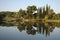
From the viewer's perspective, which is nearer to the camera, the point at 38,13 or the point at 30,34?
the point at 30,34

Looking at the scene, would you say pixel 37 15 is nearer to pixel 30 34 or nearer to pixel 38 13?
pixel 38 13

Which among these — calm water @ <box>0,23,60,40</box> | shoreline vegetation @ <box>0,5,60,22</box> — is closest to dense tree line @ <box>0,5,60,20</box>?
shoreline vegetation @ <box>0,5,60,22</box>

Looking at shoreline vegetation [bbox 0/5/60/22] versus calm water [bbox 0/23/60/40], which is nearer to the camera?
calm water [bbox 0/23/60/40]

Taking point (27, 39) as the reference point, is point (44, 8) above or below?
above

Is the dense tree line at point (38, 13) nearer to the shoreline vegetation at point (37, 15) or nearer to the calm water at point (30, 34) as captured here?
the shoreline vegetation at point (37, 15)

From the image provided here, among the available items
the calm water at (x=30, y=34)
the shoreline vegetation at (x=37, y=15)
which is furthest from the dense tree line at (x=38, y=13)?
the calm water at (x=30, y=34)

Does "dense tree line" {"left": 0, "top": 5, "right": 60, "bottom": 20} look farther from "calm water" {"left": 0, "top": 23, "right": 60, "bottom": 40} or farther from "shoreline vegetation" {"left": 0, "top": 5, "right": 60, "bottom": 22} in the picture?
"calm water" {"left": 0, "top": 23, "right": 60, "bottom": 40}

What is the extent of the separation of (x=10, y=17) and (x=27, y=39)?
11920mm

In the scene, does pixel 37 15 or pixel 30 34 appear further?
pixel 37 15

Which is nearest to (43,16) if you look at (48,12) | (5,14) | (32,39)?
(48,12)

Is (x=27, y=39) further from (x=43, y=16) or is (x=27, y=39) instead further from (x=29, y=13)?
(x=29, y=13)

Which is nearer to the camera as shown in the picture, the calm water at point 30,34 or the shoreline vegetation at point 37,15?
the calm water at point 30,34

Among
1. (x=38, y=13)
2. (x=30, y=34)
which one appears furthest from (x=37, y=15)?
(x=30, y=34)

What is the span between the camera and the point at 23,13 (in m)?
15.0
